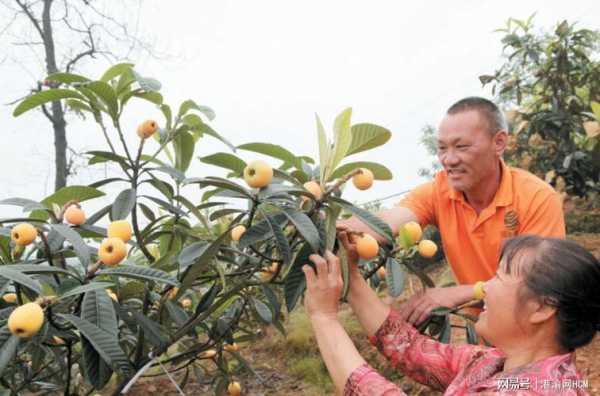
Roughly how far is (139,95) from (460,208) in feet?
3.15

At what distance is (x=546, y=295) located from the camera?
78cm

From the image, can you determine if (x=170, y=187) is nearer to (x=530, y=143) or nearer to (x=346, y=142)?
(x=346, y=142)

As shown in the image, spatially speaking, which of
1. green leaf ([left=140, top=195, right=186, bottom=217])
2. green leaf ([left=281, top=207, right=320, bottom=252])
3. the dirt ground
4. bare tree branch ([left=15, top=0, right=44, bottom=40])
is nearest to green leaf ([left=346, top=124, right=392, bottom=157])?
green leaf ([left=281, top=207, right=320, bottom=252])

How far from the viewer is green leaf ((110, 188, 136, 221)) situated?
3.05 feet

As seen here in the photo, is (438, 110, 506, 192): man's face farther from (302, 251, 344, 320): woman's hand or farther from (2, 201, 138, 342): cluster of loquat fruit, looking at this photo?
(2, 201, 138, 342): cluster of loquat fruit

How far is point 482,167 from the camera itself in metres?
1.40

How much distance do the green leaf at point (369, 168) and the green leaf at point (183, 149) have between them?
0.36m

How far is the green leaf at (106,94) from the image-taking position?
36.1 inches

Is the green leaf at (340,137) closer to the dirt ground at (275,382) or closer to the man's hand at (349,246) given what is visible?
the man's hand at (349,246)

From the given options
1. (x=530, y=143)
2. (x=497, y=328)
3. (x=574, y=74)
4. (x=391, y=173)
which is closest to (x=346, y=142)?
(x=391, y=173)

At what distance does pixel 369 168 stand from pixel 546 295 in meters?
0.37

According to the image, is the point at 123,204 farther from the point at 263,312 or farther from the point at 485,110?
the point at 485,110

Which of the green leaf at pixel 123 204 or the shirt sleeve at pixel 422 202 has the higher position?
the green leaf at pixel 123 204

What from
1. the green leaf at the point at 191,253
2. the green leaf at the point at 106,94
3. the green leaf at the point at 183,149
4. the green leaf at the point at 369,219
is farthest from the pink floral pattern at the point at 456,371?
the green leaf at the point at 106,94
